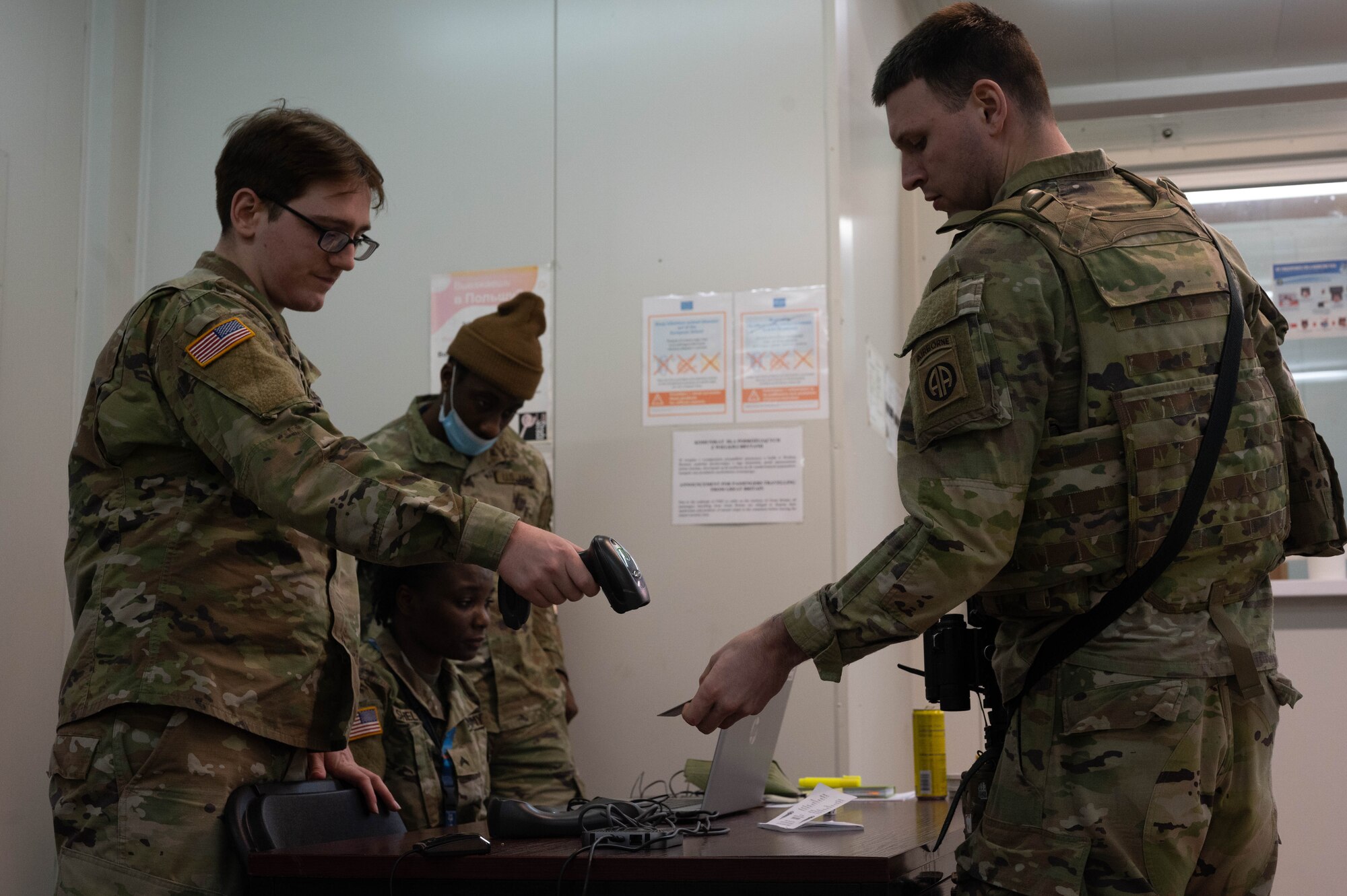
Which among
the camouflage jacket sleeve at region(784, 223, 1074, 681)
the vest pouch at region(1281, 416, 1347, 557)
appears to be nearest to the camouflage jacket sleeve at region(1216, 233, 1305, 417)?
the vest pouch at region(1281, 416, 1347, 557)

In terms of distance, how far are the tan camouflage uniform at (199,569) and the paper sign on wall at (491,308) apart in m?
1.50

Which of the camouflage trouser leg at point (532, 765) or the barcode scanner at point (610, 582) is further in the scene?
the camouflage trouser leg at point (532, 765)

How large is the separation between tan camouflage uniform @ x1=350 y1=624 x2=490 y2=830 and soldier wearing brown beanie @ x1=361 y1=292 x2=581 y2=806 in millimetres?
203

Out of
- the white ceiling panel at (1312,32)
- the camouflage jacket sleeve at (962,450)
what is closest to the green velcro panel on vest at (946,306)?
the camouflage jacket sleeve at (962,450)

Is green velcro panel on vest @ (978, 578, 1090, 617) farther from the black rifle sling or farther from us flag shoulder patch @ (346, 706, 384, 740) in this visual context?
us flag shoulder patch @ (346, 706, 384, 740)

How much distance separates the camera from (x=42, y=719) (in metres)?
3.03

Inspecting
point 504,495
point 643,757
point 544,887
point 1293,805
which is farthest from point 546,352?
point 1293,805

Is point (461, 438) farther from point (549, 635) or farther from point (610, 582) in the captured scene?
point (610, 582)

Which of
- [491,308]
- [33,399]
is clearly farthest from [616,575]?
[33,399]

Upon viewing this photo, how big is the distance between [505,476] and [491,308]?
0.54 meters

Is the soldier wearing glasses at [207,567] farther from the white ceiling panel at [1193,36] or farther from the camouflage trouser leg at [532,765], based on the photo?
A: the white ceiling panel at [1193,36]

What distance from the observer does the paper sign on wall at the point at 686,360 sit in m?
3.21

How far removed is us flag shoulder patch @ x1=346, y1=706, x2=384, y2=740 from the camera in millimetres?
2207

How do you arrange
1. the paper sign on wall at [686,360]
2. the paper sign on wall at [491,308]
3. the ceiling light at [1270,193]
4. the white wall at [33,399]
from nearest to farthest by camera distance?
the white wall at [33,399] → the paper sign on wall at [686,360] → the paper sign on wall at [491,308] → the ceiling light at [1270,193]
